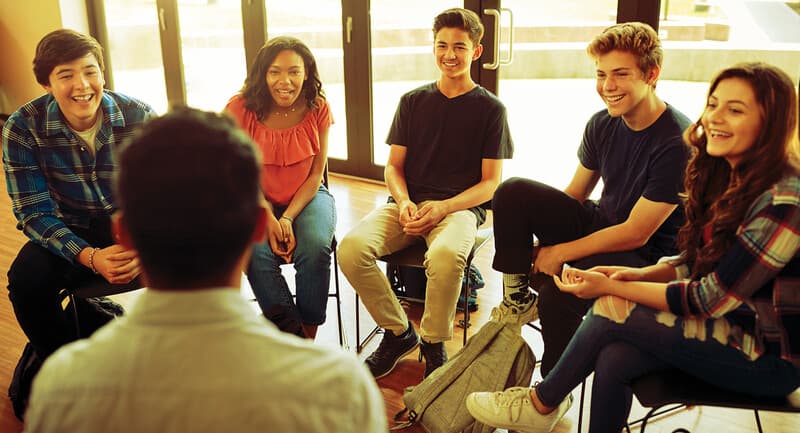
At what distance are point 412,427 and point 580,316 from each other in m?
0.62

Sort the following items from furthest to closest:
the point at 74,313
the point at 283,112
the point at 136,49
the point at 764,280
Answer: the point at 136,49, the point at 283,112, the point at 74,313, the point at 764,280

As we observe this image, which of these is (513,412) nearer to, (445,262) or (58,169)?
(445,262)

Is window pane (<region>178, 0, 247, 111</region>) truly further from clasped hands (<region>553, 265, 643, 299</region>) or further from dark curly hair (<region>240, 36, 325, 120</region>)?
clasped hands (<region>553, 265, 643, 299</region>)

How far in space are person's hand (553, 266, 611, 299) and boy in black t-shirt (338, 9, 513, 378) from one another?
1.41 ft

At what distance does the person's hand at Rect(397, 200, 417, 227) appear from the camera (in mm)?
2498

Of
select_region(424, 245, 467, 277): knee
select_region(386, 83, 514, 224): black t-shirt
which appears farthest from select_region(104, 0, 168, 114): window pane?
select_region(424, 245, 467, 277): knee

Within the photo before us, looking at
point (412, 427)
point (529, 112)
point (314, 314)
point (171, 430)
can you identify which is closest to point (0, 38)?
point (529, 112)

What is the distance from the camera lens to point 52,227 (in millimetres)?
2264

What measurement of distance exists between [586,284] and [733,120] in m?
0.54

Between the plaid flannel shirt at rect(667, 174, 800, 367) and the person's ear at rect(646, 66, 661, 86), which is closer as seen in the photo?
the plaid flannel shirt at rect(667, 174, 800, 367)

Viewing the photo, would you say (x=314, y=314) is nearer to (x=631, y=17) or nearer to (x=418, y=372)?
(x=418, y=372)

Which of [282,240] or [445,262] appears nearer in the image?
[445,262]

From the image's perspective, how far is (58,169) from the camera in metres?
2.35

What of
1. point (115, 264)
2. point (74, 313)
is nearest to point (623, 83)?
point (115, 264)
